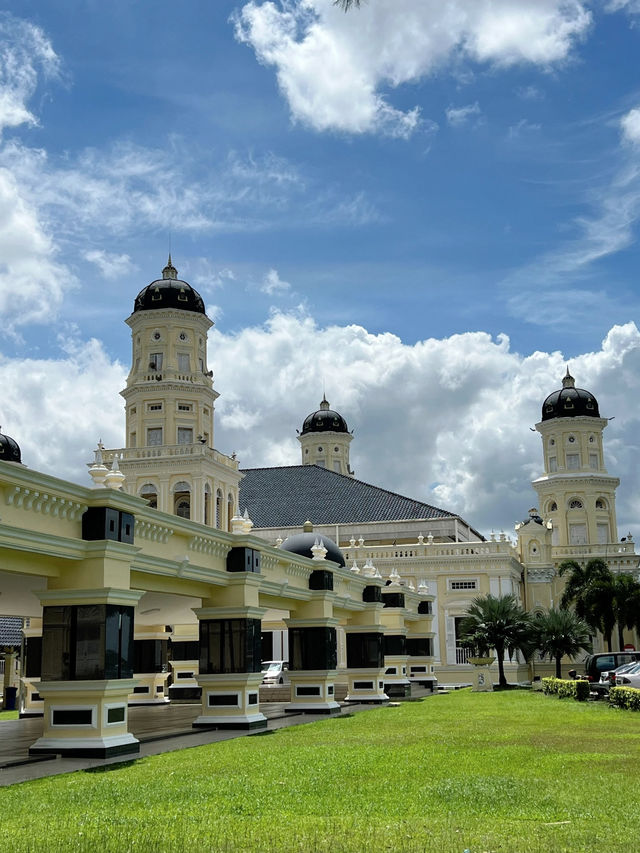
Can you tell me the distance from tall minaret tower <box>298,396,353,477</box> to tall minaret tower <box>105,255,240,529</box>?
33607 millimetres

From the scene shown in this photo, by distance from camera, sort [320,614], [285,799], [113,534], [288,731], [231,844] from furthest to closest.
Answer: [320,614] → [288,731] → [113,534] → [285,799] → [231,844]

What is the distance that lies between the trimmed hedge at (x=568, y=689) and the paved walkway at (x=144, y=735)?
7188mm

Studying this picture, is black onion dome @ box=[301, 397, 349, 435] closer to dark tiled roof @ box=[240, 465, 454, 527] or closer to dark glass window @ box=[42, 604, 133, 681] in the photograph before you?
dark tiled roof @ box=[240, 465, 454, 527]

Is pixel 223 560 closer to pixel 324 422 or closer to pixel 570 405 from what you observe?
pixel 570 405

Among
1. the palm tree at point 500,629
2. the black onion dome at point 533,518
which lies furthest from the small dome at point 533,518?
the palm tree at point 500,629

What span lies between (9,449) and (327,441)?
36837 millimetres

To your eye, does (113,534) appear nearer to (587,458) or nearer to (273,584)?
(273,584)

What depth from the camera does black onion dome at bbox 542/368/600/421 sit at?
73875 mm

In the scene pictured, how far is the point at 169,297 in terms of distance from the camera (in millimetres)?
54500

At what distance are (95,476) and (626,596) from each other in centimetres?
4911

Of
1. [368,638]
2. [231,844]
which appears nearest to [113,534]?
[231,844]

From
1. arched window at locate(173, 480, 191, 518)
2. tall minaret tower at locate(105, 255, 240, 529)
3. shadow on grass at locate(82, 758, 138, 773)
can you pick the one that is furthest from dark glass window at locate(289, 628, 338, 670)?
arched window at locate(173, 480, 191, 518)

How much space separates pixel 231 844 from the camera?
893cm

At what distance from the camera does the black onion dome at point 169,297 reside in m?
54.5
